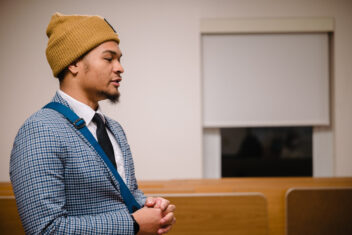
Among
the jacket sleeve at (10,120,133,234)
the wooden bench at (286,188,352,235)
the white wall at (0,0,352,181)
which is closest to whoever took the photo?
the jacket sleeve at (10,120,133,234)

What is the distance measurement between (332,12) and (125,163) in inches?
101

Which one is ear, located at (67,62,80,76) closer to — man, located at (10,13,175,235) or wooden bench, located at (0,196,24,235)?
man, located at (10,13,175,235)

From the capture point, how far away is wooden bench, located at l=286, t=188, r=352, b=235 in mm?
2154

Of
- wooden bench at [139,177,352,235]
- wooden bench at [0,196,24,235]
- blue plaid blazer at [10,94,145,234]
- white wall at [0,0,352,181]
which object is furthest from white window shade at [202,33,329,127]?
blue plaid blazer at [10,94,145,234]

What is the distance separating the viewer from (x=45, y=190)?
2.73 feet

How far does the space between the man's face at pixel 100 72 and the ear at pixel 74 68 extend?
15 mm

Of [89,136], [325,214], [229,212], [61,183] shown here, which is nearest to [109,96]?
[89,136]

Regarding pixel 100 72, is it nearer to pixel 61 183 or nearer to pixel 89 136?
pixel 89 136

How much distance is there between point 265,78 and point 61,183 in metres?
2.34

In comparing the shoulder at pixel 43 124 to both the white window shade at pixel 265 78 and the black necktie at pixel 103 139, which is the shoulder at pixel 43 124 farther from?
the white window shade at pixel 265 78

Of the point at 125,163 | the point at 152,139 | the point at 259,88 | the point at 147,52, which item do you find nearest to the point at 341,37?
the point at 259,88

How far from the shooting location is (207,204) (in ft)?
6.69

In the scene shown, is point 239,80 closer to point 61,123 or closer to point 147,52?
point 147,52

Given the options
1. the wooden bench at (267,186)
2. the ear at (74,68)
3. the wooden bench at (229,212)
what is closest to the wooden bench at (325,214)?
the wooden bench at (267,186)
